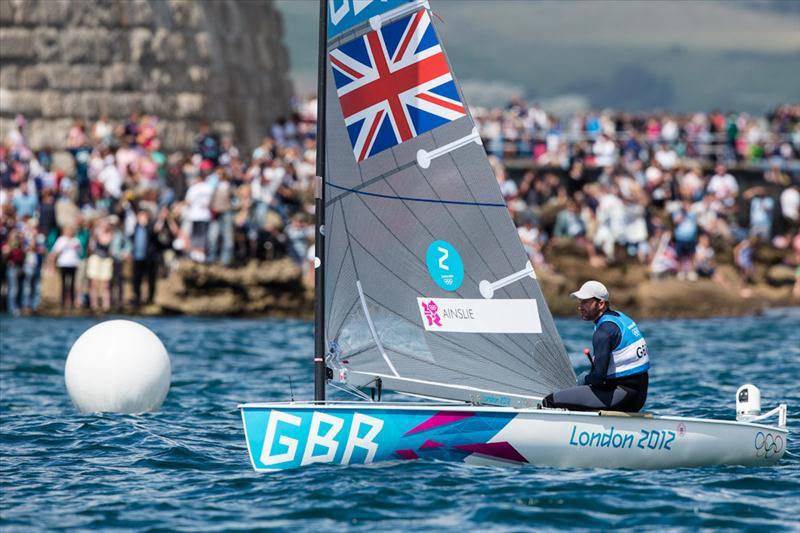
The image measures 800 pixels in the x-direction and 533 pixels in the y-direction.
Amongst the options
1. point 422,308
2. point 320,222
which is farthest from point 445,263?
point 320,222

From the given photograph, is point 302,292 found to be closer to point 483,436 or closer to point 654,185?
point 654,185

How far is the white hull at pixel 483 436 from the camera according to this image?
11633 millimetres

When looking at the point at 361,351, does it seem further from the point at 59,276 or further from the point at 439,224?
the point at 59,276

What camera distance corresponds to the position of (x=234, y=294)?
2781cm

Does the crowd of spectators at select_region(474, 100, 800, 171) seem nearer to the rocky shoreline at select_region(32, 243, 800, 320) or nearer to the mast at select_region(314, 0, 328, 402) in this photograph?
the rocky shoreline at select_region(32, 243, 800, 320)

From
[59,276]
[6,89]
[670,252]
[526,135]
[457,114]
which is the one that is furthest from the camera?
[526,135]

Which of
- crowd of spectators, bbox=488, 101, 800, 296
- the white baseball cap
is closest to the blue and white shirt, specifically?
the white baseball cap

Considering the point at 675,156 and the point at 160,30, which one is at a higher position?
the point at 160,30

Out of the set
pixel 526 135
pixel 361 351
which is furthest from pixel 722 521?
pixel 526 135

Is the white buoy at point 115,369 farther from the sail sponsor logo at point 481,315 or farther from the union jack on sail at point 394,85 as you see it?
the union jack on sail at point 394,85

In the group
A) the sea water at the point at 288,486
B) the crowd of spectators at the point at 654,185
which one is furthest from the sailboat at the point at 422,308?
the crowd of spectators at the point at 654,185

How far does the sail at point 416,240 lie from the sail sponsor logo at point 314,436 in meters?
0.91

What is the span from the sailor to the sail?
408 millimetres

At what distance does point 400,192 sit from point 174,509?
342 cm
